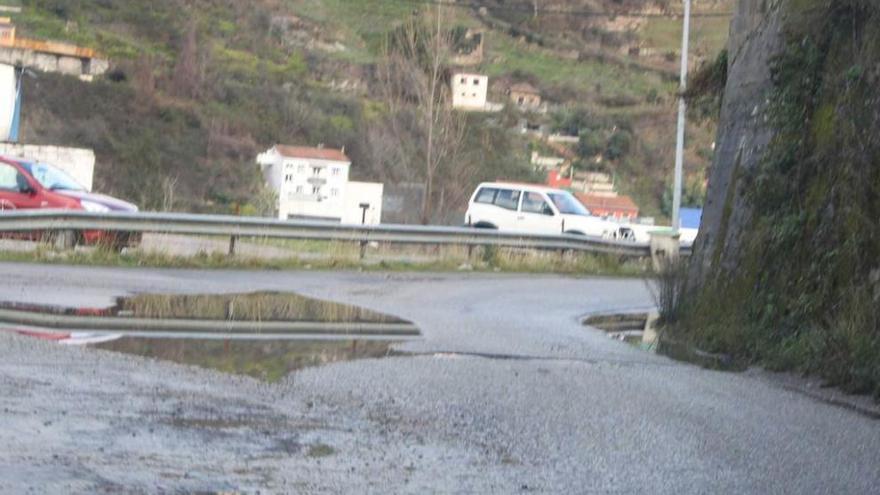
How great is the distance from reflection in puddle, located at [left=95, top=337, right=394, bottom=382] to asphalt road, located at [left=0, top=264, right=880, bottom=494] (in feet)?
0.89

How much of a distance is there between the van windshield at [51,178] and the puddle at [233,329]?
30.9 feet

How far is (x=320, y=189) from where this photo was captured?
1797 inches

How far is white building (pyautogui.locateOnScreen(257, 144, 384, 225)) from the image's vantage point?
45.1 metres

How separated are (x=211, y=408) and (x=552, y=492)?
2.56 metres

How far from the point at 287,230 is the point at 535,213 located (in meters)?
9.99

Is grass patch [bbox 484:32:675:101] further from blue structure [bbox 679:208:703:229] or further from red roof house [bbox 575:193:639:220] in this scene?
blue structure [bbox 679:208:703:229]

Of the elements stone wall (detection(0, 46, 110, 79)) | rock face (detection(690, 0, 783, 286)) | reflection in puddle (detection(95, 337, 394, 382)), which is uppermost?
stone wall (detection(0, 46, 110, 79))

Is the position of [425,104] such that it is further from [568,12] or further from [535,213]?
[568,12]

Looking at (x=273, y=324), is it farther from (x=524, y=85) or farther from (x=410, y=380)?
(x=524, y=85)

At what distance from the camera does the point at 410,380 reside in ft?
32.1

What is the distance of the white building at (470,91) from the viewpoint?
5181 cm

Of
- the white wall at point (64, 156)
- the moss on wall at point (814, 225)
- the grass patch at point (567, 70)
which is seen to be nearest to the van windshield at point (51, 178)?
the white wall at point (64, 156)

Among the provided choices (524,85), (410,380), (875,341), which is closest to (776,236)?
(875,341)

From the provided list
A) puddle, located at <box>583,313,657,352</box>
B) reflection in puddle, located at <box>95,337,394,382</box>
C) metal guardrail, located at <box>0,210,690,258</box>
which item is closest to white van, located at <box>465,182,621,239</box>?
metal guardrail, located at <box>0,210,690,258</box>
